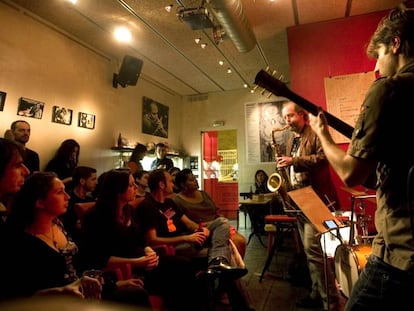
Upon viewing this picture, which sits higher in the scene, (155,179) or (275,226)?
(155,179)

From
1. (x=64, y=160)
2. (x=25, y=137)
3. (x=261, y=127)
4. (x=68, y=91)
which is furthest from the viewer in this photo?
(x=261, y=127)

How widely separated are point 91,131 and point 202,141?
320 cm

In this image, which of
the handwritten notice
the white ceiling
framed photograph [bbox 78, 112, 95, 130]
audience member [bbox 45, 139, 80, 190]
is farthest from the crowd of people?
the white ceiling

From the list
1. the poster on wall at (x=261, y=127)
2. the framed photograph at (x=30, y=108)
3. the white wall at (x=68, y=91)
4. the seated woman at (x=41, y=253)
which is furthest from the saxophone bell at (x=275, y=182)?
the poster on wall at (x=261, y=127)

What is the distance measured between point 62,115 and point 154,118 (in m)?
2.39

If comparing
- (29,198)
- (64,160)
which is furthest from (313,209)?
(64,160)

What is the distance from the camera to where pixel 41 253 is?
4.29ft

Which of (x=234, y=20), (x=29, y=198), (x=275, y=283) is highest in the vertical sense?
(x=234, y=20)

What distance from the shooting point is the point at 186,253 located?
7.95 feet

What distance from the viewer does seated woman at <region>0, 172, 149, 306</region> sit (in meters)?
1.21

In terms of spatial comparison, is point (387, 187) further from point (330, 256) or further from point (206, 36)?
point (206, 36)

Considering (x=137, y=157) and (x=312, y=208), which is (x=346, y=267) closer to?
(x=312, y=208)

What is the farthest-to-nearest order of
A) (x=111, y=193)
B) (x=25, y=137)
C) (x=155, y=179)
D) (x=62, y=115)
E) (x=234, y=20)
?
(x=62, y=115)
(x=25, y=137)
(x=234, y=20)
(x=155, y=179)
(x=111, y=193)

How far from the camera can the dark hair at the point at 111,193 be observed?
1.95 meters
